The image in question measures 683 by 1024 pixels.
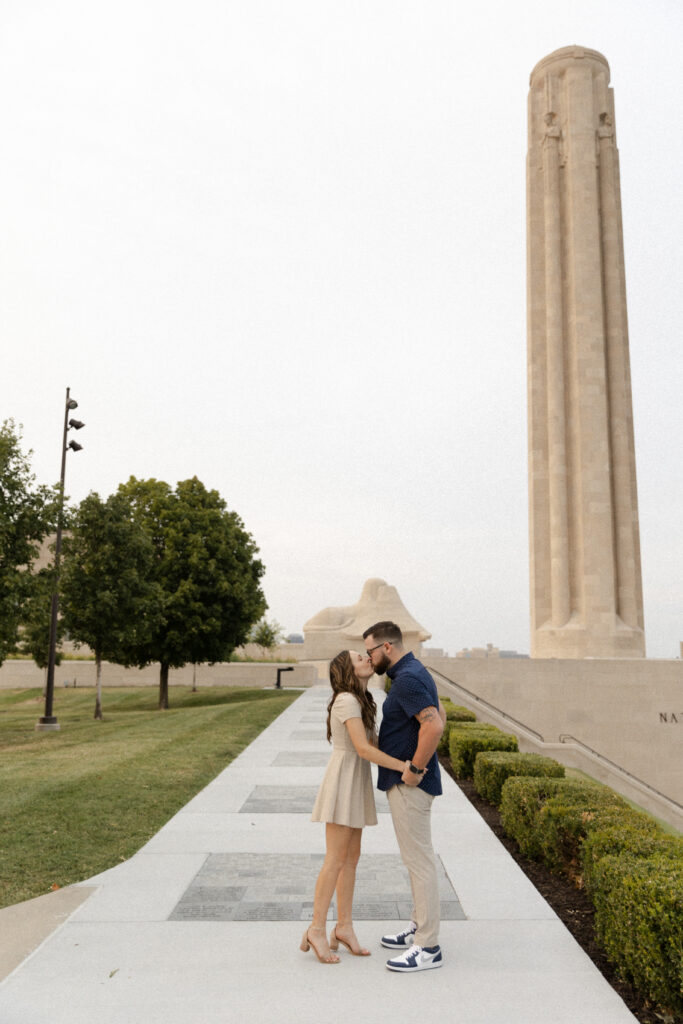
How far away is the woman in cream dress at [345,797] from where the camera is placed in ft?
16.3

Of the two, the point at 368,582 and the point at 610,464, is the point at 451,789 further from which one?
the point at 368,582

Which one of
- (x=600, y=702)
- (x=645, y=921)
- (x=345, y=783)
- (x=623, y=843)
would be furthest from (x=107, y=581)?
(x=645, y=921)

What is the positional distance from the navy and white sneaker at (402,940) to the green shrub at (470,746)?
23.2 ft

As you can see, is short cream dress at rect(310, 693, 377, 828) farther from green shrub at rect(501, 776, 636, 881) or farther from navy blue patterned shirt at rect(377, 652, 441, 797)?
green shrub at rect(501, 776, 636, 881)

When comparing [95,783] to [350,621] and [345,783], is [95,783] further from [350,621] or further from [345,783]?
[350,621]

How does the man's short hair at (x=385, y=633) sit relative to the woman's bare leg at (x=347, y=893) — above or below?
above

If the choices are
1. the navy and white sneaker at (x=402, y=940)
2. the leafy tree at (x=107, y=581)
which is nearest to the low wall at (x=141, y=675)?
the leafy tree at (x=107, y=581)

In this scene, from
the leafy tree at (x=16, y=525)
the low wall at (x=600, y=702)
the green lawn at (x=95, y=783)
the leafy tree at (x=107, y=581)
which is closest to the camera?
the green lawn at (x=95, y=783)

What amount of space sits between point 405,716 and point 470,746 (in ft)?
26.0

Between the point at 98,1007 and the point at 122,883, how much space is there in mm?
2532

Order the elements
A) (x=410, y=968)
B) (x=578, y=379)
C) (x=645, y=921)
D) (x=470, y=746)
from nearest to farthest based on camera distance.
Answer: (x=645, y=921) → (x=410, y=968) → (x=470, y=746) → (x=578, y=379)

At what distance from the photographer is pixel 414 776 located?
189 inches

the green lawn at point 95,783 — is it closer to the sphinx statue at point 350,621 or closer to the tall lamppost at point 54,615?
the tall lamppost at point 54,615

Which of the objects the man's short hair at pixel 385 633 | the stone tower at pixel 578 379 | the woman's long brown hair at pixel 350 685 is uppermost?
the stone tower at pixel 578 379
